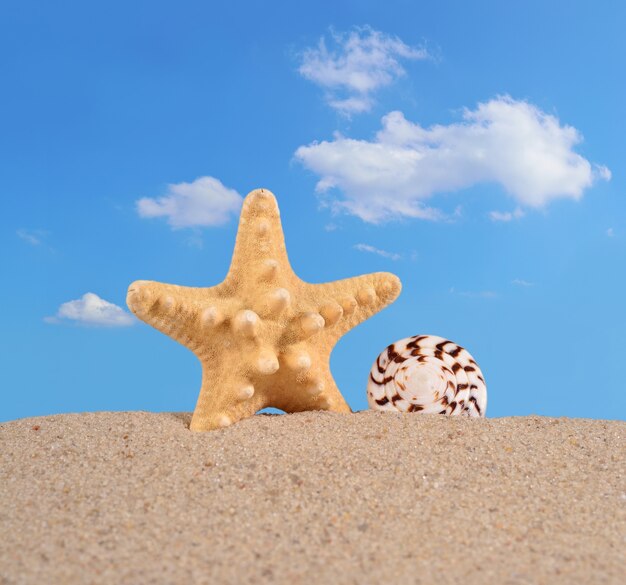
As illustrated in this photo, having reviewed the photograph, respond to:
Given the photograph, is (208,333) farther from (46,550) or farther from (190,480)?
(46,550)

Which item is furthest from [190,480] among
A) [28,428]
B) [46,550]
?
[28,428]

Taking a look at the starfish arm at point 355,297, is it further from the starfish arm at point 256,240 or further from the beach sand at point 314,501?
the beach sand at point 314,501

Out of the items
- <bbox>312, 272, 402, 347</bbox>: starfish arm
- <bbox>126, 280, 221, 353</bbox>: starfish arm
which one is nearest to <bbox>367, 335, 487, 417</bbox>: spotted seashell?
<bbox>312, 272, 402, 347</bbox>: starfish arm

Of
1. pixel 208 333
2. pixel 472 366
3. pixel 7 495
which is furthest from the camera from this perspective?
pixel 472 366

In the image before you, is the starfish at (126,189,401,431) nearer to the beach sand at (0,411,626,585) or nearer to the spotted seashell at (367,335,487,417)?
the beach sand at (0,411,626,585)

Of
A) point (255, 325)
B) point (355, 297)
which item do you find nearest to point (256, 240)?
point (255, 325)
